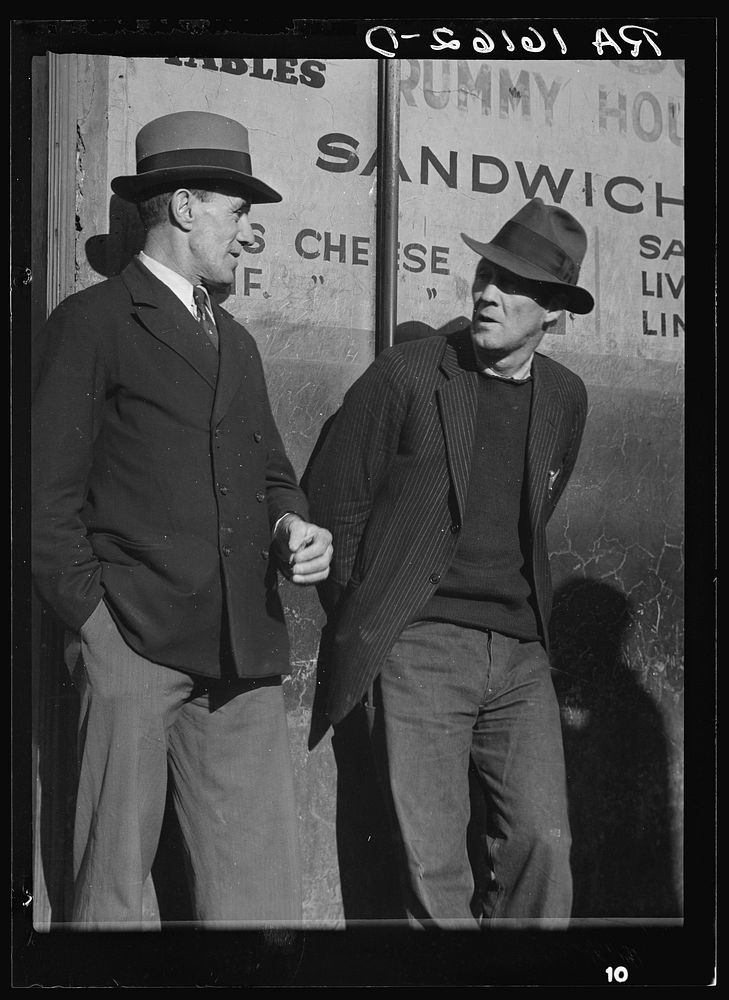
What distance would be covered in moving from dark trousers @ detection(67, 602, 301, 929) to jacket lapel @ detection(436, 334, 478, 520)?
2.74ft

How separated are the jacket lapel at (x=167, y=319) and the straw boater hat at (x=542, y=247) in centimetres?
93

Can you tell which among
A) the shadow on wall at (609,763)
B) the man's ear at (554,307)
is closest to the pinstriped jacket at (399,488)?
the man's ear at (554,307)

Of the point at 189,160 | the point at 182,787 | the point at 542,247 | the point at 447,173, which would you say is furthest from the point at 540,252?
the point at 182,787

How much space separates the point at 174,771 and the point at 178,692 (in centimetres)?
25

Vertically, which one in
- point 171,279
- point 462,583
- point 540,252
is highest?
point 540,252

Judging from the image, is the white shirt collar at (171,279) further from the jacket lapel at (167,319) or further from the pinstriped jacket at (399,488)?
the pinstriped jacket at (399,488)

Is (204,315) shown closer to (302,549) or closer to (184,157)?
(184,157)

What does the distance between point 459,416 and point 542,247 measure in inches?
23.4

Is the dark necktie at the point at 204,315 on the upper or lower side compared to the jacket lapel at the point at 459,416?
upper

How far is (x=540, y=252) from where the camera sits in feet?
12.3

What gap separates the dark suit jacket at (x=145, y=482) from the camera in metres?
3.41

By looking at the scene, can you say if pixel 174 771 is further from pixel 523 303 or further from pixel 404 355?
pixel 523 303

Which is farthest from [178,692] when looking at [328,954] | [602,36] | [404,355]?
[602,36]
